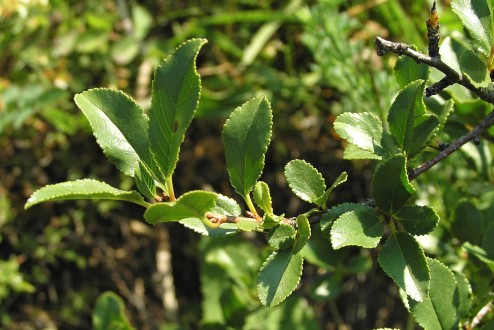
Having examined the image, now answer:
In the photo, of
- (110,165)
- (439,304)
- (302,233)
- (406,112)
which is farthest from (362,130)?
(110,165)

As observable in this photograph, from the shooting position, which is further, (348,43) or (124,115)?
(348,43)

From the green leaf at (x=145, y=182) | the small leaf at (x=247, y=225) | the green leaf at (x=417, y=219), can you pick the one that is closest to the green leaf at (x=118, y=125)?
the green leaf at (x=145, y=182)

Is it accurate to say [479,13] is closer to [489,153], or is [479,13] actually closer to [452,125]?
[452,125]

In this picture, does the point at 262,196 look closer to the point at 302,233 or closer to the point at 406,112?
the point at 302,233

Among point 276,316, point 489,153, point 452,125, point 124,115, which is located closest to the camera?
point 124,115

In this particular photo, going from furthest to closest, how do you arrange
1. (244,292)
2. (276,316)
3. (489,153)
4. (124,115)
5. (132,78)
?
(132,78) → (276,316) → (244,292) → (489,153) → (124,115)

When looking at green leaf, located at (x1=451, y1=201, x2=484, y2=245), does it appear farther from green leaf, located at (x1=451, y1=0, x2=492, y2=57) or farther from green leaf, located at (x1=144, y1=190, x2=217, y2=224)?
green leaf, located at (x1=144, y1=190, x2=217, y2=224)

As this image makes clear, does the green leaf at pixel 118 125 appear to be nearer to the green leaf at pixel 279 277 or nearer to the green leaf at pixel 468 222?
the green leaf at pixel 279 277

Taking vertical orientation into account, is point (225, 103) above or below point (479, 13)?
below

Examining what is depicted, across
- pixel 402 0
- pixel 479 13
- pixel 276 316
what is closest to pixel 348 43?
pixel 402 0
